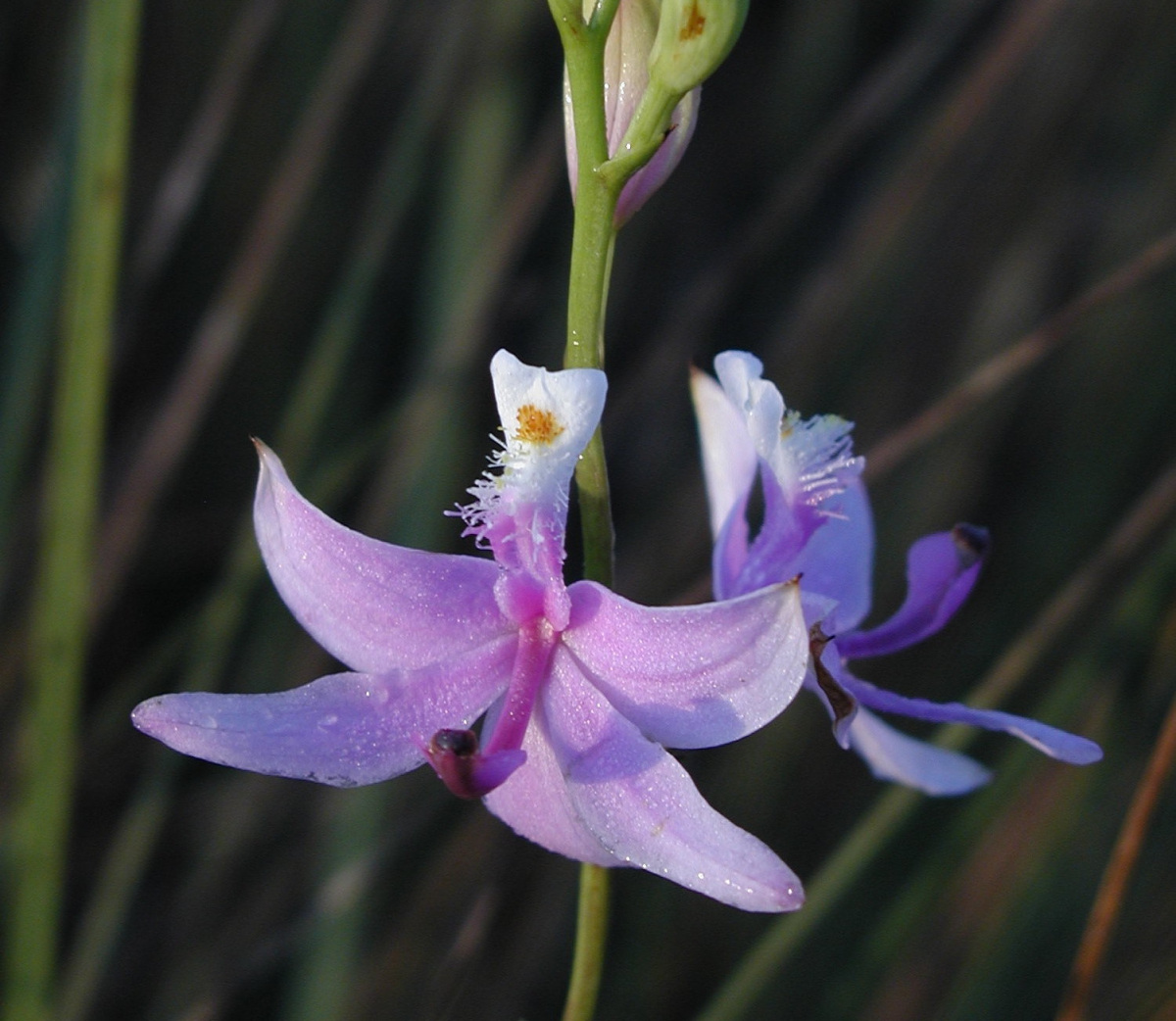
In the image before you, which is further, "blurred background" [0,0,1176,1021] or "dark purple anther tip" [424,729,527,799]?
"blurred background" [0,0,1176,1021]

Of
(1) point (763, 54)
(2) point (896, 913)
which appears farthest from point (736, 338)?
(2) point (896, 913)

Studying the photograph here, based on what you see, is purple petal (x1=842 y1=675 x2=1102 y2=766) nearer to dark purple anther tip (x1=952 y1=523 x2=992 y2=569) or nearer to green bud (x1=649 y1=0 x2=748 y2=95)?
dark purple anther tip (x1=952 y1=523 x2=992 y2=569)

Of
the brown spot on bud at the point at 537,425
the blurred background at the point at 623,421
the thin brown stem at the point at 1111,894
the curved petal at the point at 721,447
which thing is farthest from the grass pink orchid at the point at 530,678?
the thin brown stem at the point at 1111,894

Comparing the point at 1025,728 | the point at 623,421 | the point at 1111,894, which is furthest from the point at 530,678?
the point at 623,421

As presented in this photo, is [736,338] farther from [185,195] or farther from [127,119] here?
[127,119]

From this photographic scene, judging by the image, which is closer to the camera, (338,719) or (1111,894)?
(338,719)

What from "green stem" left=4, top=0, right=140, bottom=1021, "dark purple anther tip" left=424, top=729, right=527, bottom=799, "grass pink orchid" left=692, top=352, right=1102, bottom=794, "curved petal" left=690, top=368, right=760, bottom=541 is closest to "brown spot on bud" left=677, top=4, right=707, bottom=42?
"grass pink orchid" left=692, top=352, right=1102, bottom=794

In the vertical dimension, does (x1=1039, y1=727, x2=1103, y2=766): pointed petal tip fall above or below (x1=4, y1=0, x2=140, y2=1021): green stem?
above

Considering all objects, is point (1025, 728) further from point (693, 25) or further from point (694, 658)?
point (693, 25)
